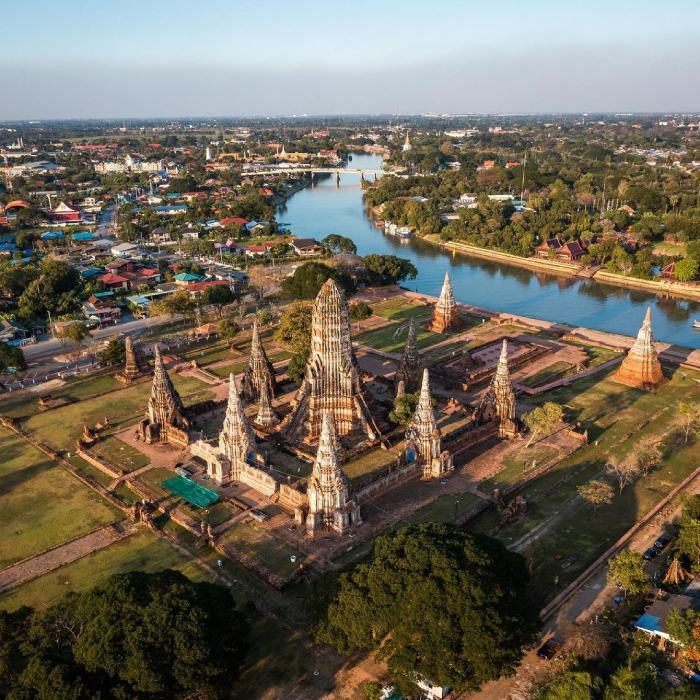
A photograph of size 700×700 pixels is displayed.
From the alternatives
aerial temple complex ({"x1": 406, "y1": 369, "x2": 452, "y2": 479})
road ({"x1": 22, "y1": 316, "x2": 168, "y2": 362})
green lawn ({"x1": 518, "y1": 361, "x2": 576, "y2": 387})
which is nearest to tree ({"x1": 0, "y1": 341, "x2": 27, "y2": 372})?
road ({"x1": 22, "y1": 316, "x2": 168, "y2": 362})

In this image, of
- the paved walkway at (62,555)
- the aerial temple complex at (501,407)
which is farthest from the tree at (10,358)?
the aerial temple complex at (501,407)

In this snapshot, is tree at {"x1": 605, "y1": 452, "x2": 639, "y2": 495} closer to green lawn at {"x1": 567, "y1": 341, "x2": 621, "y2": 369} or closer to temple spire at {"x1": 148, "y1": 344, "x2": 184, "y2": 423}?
green lawn at {"x1": 567, "y1": 341, "x2": 621, "y2": 369}

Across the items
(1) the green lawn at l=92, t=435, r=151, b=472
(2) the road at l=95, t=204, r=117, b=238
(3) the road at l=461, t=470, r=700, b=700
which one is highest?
(3) the road at l=461, t=470, r=700, b=700

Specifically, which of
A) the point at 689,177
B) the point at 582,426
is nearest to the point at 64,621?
the point at 582,426

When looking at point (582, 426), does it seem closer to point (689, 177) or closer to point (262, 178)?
point (689, 177)

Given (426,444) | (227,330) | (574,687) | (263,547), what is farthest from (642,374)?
(227,330)
